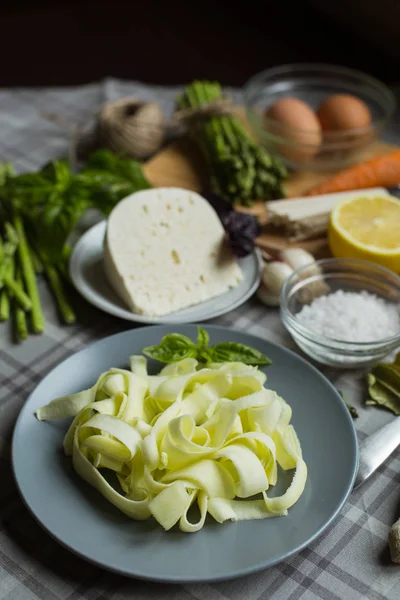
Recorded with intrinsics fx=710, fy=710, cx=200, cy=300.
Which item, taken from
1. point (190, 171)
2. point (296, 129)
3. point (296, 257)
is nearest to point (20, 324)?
point (296, 257)

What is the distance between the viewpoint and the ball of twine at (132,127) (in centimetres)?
253

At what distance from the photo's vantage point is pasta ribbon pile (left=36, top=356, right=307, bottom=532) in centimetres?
126

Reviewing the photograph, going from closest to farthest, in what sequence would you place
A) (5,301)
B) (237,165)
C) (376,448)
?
(376,448) < (5,301) < (237,165)

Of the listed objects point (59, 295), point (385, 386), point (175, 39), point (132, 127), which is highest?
point (132, 127)

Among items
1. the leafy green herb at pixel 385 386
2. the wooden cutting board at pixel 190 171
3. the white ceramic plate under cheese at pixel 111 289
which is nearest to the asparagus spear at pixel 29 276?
the white ceramic plate under cheese at pixel 111 289

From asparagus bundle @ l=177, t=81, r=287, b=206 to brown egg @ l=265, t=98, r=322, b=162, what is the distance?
8 cm

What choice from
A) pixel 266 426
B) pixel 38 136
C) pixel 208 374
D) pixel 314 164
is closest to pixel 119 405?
pixel 208 374

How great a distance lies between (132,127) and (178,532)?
1.65 metres

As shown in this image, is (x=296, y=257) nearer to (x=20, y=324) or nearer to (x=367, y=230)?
(x=367, y=230)

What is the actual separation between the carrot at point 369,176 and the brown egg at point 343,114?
183 mm

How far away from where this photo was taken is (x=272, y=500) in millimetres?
1272

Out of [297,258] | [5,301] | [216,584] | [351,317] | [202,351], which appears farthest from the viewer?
[297,258]

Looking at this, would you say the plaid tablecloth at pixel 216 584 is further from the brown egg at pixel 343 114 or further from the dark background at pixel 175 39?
the dark background at pixel 175 39

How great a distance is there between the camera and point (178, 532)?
1256 millimetres
